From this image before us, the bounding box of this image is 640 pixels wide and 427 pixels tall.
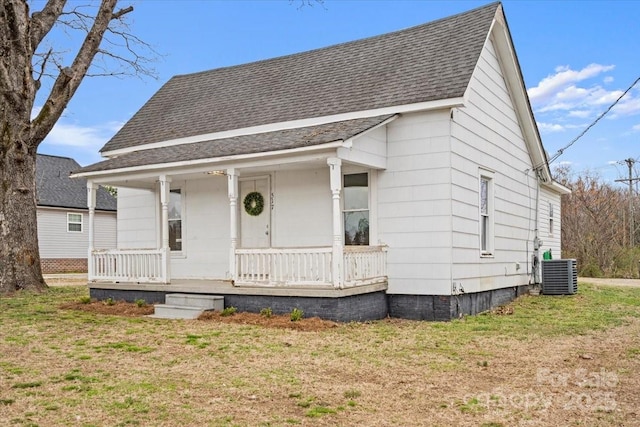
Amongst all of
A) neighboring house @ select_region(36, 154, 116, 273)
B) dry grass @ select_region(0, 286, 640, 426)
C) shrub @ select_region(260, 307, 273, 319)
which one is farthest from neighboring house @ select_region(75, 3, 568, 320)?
neighboring house @ select_region(36, 154, 116, 273)

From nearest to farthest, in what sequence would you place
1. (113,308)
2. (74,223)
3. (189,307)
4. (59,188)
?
1. (189,307)
2. (113,308)
3. (74,223)
4. (59,188)

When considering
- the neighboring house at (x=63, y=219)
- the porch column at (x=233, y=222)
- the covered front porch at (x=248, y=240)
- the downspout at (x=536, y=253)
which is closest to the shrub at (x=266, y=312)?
the covered front porch at (x=248, y=240)

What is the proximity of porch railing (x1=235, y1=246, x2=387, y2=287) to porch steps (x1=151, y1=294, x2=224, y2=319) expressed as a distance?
24.8 inches

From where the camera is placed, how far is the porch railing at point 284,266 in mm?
9875

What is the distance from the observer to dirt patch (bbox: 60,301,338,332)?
369 inches

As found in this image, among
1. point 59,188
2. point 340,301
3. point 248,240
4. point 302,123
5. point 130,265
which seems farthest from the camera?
point 59,188

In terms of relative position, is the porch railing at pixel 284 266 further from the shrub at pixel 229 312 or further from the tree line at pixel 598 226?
the tree line at pixel 598 226

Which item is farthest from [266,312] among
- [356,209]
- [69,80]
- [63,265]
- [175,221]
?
[63,265]

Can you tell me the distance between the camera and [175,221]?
14.0 meters

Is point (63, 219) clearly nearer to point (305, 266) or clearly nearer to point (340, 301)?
point (305, 266)

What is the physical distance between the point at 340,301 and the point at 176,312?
10.6 feet

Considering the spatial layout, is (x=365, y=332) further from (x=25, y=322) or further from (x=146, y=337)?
(x=25, y=322)

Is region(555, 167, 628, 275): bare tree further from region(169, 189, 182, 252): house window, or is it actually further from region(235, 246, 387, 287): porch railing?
region(169, 189, 182, 252): house window

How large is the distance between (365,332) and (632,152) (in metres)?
30.7
